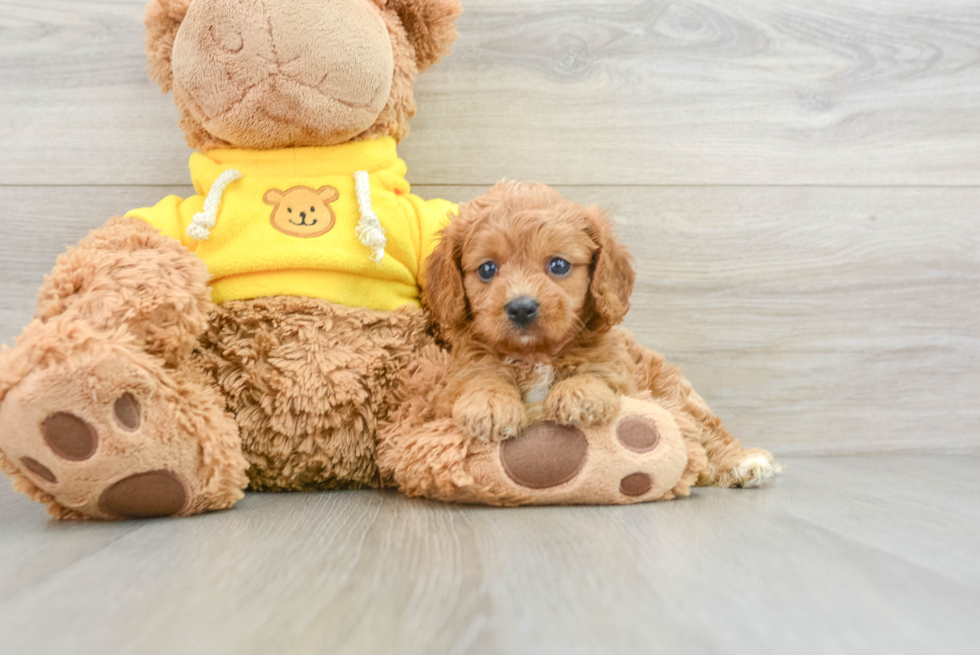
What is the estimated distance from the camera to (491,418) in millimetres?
942

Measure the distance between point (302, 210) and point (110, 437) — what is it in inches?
17.7

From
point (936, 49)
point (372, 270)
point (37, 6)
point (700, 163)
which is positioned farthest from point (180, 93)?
point (936, 49)

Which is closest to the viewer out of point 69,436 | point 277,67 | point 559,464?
point 69,436

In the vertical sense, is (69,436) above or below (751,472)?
above

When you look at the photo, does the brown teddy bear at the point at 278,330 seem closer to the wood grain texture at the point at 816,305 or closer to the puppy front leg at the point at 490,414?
the puppy front leg at the point at 490,414

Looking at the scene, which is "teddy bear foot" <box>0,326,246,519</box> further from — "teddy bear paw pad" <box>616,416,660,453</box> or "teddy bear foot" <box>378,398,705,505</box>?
"teddy bear paw pad" <box>616,416,660,453</box>

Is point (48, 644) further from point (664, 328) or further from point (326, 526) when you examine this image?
point (664, 328)

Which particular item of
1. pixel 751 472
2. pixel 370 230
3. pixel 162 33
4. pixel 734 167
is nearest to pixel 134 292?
pixel 370 230

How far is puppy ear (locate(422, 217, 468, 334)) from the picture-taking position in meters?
1.05

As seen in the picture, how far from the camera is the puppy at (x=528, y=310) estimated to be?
96 cm

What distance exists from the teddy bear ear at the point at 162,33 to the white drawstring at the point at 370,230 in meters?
0.36

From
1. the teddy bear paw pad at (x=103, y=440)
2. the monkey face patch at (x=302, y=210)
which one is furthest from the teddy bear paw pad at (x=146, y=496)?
the monkey face patch at (x=302, y=210)

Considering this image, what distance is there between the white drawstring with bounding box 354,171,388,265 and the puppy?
9cm

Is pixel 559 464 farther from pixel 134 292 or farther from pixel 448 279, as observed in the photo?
pixel 134 292
